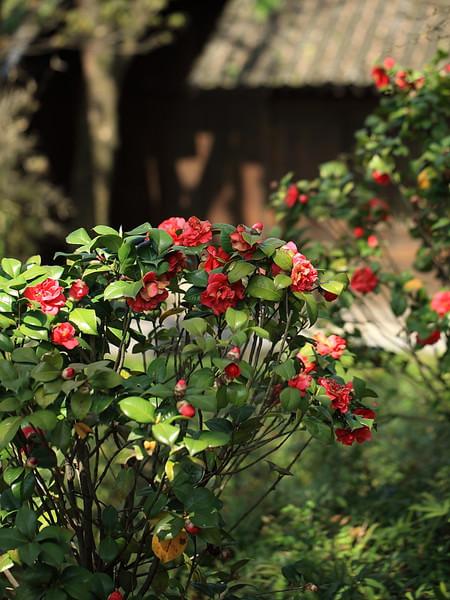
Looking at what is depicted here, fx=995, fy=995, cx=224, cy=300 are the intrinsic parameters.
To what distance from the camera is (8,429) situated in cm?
249

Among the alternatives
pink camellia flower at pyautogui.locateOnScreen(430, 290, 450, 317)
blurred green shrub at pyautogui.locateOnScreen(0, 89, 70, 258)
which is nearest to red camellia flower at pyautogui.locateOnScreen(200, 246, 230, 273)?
pink camellia flower at pyautogui.locateOnScreen(430, 290, 450, 317)

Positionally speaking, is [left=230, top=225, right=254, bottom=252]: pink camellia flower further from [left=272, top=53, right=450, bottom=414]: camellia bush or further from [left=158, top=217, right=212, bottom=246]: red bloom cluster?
[left=272, top=53, right=450, bottom=414]: camellia bush

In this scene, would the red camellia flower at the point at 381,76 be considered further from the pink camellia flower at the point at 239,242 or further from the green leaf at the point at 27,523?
the green leaf at the point at 27,523

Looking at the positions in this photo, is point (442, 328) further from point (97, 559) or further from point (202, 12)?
point (202, 12)

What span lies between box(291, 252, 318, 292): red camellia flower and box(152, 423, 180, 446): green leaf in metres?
0.55

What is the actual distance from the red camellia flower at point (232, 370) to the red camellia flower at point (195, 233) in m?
0.41

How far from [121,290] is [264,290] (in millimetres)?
383

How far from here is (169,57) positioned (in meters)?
14.3

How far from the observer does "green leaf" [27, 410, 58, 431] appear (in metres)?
2.45

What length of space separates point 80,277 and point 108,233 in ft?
0.65

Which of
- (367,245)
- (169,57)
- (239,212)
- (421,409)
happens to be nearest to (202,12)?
(169,57)

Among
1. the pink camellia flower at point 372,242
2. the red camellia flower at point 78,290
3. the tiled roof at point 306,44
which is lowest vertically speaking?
the tiled roof at point 306,44

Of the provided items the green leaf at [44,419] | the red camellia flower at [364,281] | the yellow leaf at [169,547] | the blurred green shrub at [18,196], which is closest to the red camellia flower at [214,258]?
the green leaf at [44,419]

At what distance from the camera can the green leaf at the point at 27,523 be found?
8.57 ft
